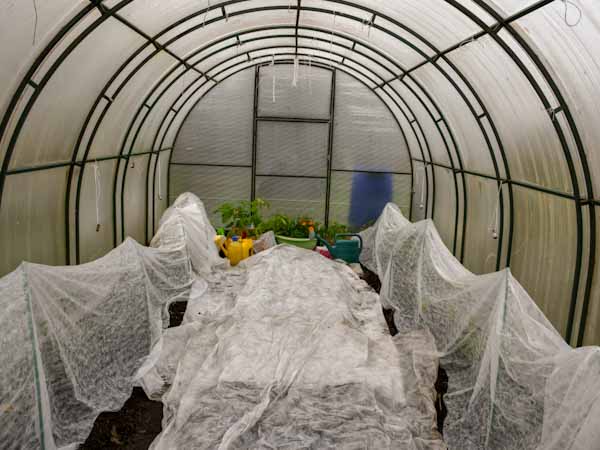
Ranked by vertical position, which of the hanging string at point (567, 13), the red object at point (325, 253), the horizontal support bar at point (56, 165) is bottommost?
the red object at point (325, 253)

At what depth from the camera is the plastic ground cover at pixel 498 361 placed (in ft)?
10.5

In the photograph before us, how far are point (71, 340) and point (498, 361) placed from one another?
3219 mm

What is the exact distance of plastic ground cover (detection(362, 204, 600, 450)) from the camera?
3.19 metres

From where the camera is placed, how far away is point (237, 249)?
9.70 m

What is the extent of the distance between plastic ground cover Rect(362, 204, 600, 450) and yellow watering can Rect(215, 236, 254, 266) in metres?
3.64

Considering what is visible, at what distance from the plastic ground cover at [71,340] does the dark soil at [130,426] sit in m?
0.13

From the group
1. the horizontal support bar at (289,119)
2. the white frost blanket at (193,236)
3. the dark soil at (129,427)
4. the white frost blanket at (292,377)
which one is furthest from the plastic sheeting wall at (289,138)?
the dark soil at (129,427)

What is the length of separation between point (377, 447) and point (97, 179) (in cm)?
513

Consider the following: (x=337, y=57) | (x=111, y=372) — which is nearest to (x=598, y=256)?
(x=111, y=372)

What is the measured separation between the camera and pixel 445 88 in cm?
777

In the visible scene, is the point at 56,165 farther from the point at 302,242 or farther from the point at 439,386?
the point at 302,242

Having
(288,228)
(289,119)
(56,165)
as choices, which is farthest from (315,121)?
(56,165)

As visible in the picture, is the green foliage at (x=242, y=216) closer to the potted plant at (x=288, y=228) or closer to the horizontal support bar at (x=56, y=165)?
the potted plant at (x=288, y=228)

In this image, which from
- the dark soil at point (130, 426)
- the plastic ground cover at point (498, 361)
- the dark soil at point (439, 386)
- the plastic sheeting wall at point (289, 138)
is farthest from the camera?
the plastic sheeting wall at point (289, 138)
